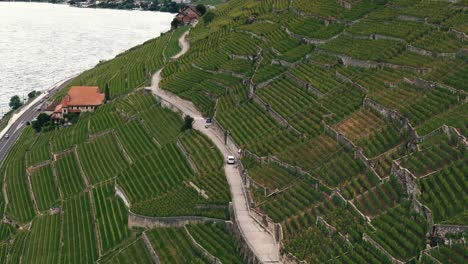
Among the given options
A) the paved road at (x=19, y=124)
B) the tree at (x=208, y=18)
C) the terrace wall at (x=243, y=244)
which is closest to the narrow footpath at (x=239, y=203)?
Answer: the terrace wall at (x=243, y=244)

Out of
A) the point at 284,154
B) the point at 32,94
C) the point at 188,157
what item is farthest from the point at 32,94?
the point at 284,154

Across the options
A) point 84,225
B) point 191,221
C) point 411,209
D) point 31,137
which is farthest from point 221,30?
point 411,209

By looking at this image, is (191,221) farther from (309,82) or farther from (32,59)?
(32,59)

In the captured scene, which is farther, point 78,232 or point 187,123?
point 187,123

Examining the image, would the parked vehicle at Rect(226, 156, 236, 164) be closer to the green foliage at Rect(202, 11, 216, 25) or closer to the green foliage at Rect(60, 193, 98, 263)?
the green foliage at Rect(60, 193, 98, 263)

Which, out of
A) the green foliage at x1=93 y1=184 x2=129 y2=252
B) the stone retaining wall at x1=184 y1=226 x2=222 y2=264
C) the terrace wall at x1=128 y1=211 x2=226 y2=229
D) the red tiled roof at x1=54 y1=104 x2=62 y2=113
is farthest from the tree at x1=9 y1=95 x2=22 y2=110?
the stone retaining wall at x1=184 y1=226 x2=222 y2=264

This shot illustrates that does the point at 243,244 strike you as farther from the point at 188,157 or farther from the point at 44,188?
the point at 44,188
